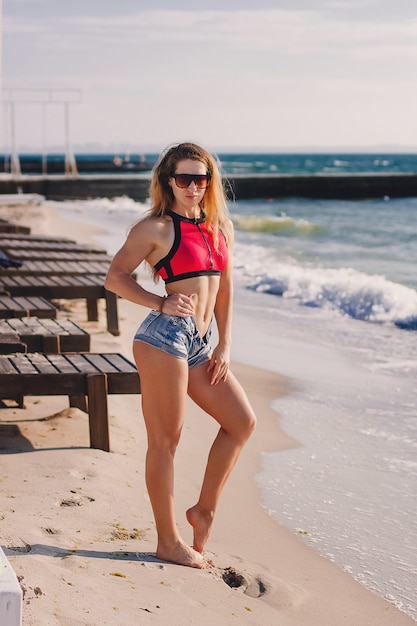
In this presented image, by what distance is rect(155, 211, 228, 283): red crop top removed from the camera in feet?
11.2

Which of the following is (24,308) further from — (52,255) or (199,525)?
(199,525)

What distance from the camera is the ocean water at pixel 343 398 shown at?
4.32 m

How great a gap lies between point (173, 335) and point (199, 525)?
2.68 feet

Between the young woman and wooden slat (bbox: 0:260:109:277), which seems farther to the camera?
wooden slat (bbox: 0:260:109:277)

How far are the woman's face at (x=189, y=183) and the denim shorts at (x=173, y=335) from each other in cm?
45

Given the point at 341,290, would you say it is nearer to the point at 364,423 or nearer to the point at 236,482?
the point at 364,423

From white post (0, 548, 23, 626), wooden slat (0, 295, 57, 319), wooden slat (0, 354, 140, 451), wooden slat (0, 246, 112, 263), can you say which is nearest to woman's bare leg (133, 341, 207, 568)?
white post (0, 548, 23, 626)

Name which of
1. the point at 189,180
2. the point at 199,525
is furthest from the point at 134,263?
the point at 199,525

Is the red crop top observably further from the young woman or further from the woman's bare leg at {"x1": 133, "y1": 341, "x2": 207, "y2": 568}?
the woman's bare leg at {"x1": 133, "y1": 341, "x2": 207, "y2": 568}

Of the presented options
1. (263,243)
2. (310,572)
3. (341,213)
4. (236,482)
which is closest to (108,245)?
(263,243)

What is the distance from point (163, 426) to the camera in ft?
11.3

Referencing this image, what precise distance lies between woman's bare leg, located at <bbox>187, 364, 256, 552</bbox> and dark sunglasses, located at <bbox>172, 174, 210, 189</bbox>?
27.5 inches

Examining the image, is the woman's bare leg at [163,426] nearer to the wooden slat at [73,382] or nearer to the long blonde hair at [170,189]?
the long blonde hair at [170,189]

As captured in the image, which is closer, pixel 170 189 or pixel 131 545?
pixel 170 189
